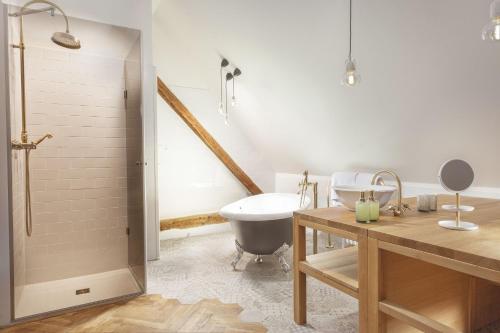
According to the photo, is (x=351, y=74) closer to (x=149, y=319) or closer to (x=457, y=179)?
(x=457, y=179)

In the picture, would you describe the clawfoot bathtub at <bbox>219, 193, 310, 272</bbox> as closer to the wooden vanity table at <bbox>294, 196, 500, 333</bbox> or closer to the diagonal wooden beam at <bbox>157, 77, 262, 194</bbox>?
the wooden vanity table at <bbox>294, 196, 500, 333</bbox>

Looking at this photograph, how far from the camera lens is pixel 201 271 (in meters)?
3.01

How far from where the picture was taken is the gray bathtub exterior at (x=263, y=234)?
113 inches

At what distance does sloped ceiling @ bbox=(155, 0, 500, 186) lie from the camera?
2.11 metres

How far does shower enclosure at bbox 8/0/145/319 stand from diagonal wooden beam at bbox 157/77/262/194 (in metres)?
0.96

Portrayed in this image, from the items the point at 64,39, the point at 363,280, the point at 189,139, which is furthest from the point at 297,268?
the point at 189,139

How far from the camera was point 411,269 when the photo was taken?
1.54 metres

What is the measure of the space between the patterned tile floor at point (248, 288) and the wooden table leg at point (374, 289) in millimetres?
577

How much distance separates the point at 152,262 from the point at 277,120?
6.93ft

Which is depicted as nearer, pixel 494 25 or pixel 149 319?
pixel 494 25

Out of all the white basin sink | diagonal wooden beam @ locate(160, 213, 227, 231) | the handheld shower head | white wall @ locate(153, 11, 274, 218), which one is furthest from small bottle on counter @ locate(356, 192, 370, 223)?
diagonal wooden beam @ locate(160, 213, 227, 231)

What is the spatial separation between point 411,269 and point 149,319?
1627 mm

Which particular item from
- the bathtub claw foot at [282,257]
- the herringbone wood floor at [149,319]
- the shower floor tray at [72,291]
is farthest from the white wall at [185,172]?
the herringbone wood floor at [149,319]

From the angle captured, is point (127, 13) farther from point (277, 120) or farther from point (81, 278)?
point (81, 278)
